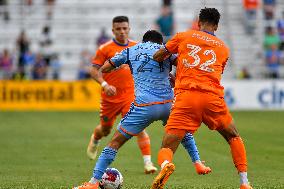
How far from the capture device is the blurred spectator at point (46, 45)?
117ft

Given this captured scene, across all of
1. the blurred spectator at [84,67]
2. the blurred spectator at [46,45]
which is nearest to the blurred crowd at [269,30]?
the blurred spectator at [84,67]

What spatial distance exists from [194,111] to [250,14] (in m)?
27.2

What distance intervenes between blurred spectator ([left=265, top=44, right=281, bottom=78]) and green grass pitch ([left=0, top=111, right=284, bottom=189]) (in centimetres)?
788

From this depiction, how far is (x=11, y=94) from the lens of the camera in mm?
32438

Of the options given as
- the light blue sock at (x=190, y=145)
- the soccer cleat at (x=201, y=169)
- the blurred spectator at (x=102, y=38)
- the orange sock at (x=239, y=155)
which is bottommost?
the blurred spectator at (x=102, y=38)

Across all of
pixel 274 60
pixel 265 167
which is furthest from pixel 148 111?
pixel 274 60

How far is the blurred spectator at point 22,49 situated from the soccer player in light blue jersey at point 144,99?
22.9 metres

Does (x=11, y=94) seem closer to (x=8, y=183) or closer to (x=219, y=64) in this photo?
(x=8, y=183)

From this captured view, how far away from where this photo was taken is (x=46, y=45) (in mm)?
36094

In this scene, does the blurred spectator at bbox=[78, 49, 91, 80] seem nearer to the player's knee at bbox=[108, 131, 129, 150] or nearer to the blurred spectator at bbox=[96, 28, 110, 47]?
the blurred spectator at bbox=[96, 28, 110, 47]

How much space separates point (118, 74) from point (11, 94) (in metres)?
17.8

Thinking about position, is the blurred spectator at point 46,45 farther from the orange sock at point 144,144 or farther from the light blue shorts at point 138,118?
the light blue shorts at point 138,118

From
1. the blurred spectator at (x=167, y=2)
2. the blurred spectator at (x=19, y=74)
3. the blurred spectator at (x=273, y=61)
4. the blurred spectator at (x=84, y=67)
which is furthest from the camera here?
the blurred spectator at (x=167, y=2)

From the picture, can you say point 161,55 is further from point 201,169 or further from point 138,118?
point 201,169
